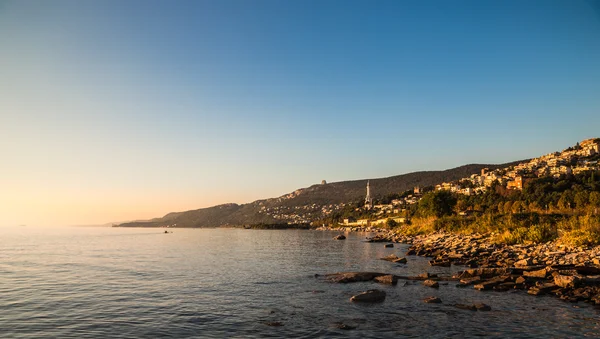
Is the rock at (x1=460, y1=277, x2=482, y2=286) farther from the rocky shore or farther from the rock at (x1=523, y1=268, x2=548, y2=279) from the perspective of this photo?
the rock at (x1=523, y1=268, x2=548, y2=279)

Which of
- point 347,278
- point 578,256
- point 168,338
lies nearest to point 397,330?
point 168,338

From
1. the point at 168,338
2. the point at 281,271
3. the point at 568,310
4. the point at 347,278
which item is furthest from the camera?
the point at 281,271

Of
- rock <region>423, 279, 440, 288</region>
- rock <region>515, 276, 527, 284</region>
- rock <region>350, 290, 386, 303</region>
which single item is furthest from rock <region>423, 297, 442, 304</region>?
rock <region>515, 276, 527, 284</region>

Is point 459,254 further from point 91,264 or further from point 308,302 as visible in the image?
point 91,264

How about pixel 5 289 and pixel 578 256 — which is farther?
Answer: pixel 578 256

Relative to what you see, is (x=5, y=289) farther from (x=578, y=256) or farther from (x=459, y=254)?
(x=578, y=256)

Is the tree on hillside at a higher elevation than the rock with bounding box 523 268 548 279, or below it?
higher

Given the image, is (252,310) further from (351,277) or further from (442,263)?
(442,263)

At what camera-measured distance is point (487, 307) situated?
901 inches

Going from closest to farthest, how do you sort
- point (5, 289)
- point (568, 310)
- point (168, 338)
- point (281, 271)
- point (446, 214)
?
point (168, 338)
point (568, 310)
point (5, 289)
point (281, 271)
point (446, 214)

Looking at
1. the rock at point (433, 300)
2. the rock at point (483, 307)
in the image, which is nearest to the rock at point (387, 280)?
the rock at point (433, 300)

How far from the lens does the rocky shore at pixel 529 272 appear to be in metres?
26.0

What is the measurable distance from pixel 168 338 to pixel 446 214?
102m

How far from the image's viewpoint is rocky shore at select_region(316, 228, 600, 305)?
85.5 ft
